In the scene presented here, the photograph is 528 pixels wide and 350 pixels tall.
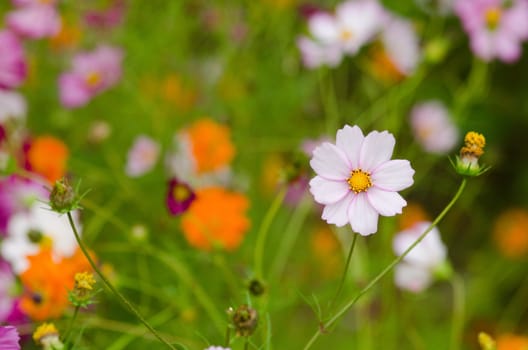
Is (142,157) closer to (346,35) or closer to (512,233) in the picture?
(346,35)

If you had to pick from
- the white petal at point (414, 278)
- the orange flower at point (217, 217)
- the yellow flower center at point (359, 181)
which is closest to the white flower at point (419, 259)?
the white petal at point (414, 278)

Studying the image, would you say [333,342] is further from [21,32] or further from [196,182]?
[21,32]

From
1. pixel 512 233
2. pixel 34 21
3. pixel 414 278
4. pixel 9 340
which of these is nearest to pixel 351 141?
pixel 9 340

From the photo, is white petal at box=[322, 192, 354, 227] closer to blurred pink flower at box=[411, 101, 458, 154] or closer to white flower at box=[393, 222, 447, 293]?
white flower at box=[393, 222, 447, 293]

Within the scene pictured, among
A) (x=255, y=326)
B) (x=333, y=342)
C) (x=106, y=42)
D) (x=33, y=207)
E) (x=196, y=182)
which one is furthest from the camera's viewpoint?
(x=106, y=42)

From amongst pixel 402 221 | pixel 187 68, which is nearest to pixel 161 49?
pixel 187 68

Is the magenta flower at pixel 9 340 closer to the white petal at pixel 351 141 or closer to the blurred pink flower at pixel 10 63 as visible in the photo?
the white petal at pixel 351 141
